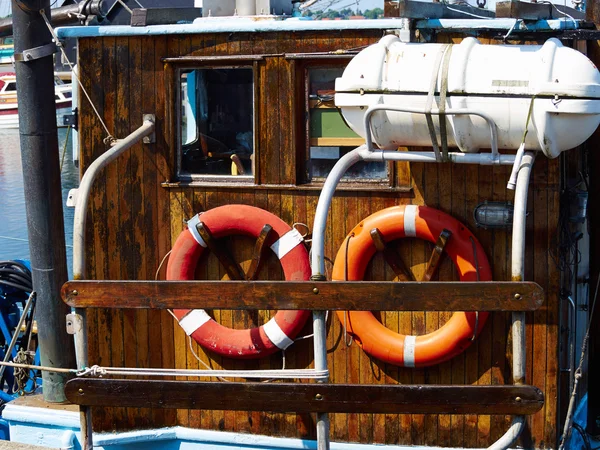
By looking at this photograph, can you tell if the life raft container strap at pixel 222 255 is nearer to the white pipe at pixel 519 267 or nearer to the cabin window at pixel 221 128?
the cabin window at pixel 221 128

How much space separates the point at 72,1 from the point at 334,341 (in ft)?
14.3

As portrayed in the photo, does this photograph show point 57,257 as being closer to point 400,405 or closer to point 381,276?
point 381,276

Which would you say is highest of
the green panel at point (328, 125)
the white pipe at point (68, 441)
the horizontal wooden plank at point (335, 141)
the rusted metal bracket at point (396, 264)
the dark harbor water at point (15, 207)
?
the green panel at point (328, 125)

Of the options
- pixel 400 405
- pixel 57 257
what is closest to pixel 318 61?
pixel 400 405

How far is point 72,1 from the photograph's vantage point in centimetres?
879

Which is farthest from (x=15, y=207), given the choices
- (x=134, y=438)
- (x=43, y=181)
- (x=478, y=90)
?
(x=478, y=90)

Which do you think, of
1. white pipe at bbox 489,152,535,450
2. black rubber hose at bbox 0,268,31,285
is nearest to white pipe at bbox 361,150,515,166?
white pipe at bbox 489,152,535,450

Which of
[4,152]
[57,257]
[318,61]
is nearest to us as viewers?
[318,61]

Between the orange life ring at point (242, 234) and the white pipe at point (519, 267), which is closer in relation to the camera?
the white pipe at point (519, 267)

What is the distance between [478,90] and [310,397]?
6.14 feet

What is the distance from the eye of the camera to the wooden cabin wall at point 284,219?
5.88 m

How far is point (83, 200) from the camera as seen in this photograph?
5.68m

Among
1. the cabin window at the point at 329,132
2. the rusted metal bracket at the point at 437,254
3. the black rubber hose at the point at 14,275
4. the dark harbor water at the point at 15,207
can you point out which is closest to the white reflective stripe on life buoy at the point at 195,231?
the cabin window at the point at 329,132

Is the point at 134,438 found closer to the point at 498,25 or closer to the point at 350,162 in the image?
the point at 350,162
